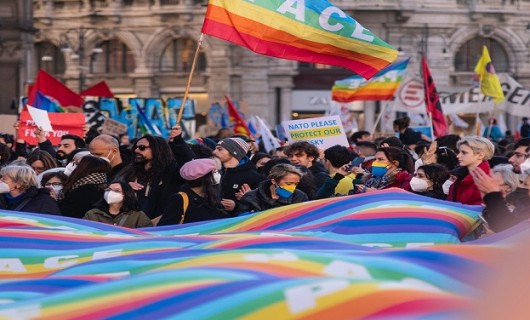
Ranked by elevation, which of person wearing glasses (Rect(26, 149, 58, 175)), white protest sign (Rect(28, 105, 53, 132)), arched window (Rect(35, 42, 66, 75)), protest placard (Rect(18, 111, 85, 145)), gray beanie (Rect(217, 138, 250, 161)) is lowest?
arched window (Rect(35, 42, 66, 75))

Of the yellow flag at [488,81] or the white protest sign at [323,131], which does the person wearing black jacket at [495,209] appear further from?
the yellow flag at [488,81]

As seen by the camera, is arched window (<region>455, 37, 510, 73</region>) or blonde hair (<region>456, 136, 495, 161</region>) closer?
blonde hair (<region>456, 136, 495, 161</region>)

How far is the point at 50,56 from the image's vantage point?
5591 cm

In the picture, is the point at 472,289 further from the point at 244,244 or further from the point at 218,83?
the point at 218,83

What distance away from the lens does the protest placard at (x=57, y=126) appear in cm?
1869

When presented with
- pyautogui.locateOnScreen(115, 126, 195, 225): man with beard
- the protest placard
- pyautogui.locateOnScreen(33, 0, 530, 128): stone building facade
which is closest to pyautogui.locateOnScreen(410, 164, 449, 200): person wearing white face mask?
pyautogui.locateOnScreen(115, 126, 195, 225): man with beard

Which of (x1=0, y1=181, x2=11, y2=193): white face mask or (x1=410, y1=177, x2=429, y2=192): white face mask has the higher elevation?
(x1=410, y1=177, x2=429, y2=192): white face mask

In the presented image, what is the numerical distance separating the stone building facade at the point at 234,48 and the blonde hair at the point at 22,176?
4267cm

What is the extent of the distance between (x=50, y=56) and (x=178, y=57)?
533 cm

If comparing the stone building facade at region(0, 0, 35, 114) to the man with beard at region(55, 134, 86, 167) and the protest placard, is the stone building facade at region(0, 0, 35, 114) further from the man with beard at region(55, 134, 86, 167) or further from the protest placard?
the man with beard at region(55, 134, 86, 167)

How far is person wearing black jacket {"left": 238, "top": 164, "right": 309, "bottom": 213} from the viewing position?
34.8 ft

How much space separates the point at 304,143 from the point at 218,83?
4028cm

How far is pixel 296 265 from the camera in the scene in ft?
18.1

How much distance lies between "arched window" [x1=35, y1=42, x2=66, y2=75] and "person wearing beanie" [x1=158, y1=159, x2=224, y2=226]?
4627 centimetres
